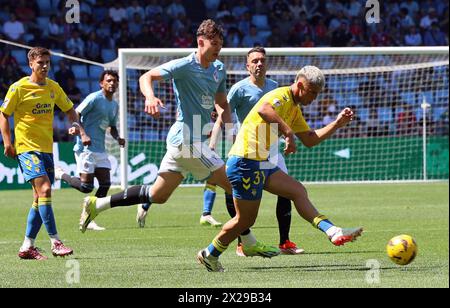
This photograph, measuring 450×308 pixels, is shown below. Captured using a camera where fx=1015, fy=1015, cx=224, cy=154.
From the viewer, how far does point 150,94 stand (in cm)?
921

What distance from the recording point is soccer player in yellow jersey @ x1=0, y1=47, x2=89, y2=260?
1080cm

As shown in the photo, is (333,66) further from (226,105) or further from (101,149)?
(226,105)

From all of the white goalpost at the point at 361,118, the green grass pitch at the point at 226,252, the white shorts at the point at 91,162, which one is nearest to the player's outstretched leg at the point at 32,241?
the green grass pitch at the point at 226,252

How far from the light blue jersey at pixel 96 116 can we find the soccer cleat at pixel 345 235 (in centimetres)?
662

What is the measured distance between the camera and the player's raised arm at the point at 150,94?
8953 mm

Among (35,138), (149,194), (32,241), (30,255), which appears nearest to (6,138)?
(35,138)

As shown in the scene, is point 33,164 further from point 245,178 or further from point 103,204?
point 245,178

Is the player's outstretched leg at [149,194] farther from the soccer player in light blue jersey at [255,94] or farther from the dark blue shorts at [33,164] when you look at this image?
the soccer player in light blue jersey at [255,94]

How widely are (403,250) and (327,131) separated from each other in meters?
1.29

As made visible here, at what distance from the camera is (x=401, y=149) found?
26.0m

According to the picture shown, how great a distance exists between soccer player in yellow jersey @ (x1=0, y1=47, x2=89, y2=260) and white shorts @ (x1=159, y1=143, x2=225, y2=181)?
1513mm

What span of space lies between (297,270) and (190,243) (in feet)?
10.0

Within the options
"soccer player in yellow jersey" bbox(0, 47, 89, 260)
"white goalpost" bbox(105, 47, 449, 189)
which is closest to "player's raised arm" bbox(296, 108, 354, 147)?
"soccer player in yellow jersey" bbox(0, 47, 89, 260)

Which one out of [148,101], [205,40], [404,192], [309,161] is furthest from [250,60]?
[309,161]
